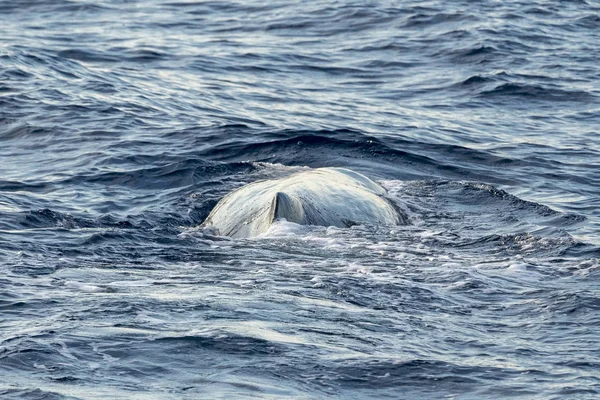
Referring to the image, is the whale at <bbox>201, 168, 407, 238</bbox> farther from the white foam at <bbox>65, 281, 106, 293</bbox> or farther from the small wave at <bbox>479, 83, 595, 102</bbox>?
the small wave at <bbox>479, 83, 595, 102</bbox>

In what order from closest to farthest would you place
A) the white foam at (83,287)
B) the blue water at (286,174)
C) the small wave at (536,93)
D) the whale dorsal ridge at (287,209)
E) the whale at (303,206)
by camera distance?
1. the blue water at (286,174)
2. the white foam at (83,287)
3. the whale dorsal ridge at (287,209)
4. the whale at (303,206)
5. the small wave at (536,93)

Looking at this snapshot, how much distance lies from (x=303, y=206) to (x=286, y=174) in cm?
332

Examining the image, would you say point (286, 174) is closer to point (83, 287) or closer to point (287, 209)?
point (287, 209)

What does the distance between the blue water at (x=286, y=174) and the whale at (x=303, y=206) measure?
27 centimetres

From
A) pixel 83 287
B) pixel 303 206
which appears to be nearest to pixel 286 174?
pixel 303 206

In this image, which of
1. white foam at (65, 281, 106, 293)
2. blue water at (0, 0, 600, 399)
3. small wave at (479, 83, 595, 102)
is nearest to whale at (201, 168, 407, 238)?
blue water at (0, 0, 600, 399)

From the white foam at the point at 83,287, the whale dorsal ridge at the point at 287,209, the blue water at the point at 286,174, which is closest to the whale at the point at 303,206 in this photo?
the whale dorsal ridge at the point at 287,209

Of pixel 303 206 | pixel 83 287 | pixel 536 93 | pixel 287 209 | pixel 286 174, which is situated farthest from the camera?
pixel 536 93

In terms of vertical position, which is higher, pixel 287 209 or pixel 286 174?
pixel 287 209

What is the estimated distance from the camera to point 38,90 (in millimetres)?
21141

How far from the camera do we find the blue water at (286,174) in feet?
30.1

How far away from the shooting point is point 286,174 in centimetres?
1641

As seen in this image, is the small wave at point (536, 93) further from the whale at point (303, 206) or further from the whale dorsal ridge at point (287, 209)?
the whale dorsal ridge at point (287, 209)

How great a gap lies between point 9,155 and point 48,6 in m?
13.3
